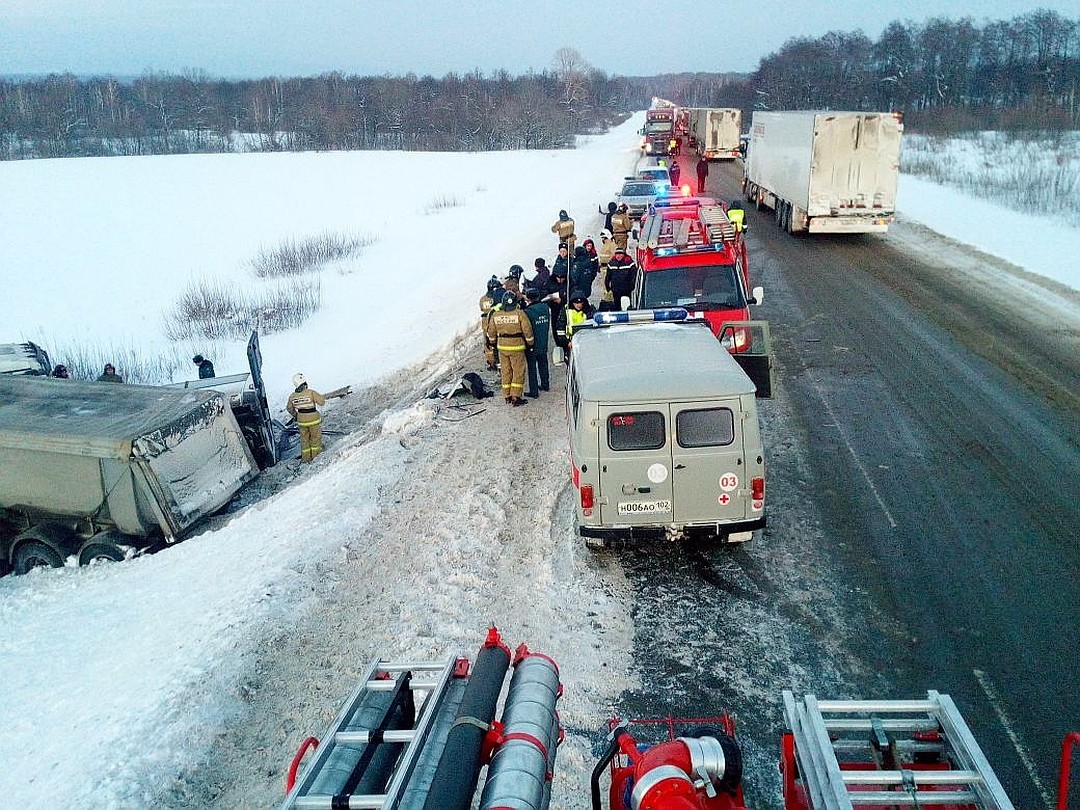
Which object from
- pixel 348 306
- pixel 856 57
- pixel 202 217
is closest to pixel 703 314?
pixel 348 306

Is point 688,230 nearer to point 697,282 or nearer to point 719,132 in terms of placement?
point 697,282

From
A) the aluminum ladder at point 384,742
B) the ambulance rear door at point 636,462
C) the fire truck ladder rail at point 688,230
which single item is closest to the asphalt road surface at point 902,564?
the ambulance rear door at point 636,462

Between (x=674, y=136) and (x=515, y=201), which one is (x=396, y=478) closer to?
(x=515, y=201)

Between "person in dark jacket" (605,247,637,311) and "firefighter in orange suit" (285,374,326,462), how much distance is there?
18.7 ft

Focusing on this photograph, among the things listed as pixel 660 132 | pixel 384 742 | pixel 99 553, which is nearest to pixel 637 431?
pixel 384 742

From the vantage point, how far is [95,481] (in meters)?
9.75

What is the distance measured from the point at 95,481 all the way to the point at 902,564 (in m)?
9.54

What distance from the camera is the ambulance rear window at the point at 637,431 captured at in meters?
6.97

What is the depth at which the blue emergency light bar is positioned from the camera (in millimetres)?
9102

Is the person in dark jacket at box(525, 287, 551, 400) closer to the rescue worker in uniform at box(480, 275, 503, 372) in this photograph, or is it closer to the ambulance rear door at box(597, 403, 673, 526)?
the rescue worker in uniform at box(480, 275, 503, 372)

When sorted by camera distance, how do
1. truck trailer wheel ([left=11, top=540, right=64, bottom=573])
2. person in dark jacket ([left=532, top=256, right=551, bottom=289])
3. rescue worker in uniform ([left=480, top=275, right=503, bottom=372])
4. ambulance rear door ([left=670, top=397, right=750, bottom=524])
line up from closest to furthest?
ambulance rear door ([left=670, top=397, right=750, bottom=524])
truck trailer wheel ([left=11, top=540, right=64, bottom=573])
rescue worker in uniform ([left=480, top=275, right=503, bottom=372])
person in dark jacket ([left=532, top=256, right=551, bottom=289])

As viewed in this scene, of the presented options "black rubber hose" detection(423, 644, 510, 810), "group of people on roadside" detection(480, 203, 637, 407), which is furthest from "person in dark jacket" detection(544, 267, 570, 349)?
"black rubber hose" detection(423, 644, 510, 810)

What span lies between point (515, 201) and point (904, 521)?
35458mm

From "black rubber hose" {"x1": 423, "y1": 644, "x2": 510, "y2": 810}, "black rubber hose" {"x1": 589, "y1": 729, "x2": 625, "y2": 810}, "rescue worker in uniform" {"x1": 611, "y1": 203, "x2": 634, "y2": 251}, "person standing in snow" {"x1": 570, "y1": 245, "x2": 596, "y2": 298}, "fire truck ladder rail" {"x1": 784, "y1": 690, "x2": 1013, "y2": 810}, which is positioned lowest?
"black rubber hose" {"x1": 589, "y1": 729, "x2": 625, "y2": 810}
